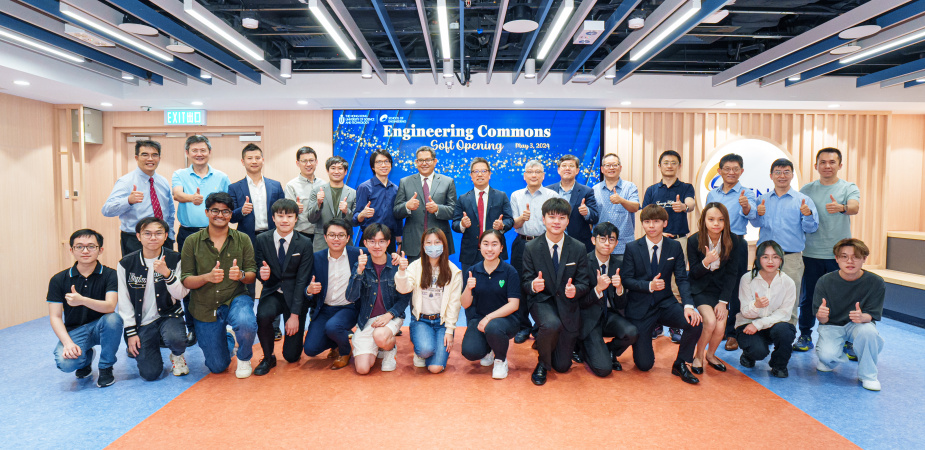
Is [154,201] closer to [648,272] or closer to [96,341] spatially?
[96,341]

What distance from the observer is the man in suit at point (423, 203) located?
443cm

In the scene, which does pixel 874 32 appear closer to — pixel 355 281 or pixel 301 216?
pixel 355 281

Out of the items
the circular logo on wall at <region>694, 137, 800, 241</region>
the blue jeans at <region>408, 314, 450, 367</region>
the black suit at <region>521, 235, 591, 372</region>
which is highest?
the circular logo on wall at <region>694, 137, 800, 241</region>

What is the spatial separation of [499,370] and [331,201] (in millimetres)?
2346

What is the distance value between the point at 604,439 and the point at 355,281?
7.09 ft

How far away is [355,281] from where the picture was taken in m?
3.73

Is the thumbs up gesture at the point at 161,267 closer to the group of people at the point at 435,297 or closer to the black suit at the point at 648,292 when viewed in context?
the group of people at the point at 435,297

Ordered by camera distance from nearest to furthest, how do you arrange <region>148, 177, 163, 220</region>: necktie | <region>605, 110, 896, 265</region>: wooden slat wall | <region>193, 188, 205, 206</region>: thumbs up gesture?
<region>193, 188, 205, 206</region>: thumbs up gesture → <region>148, 177, 163, 220</region>: necktie → <region>605, 110, 896, 265</region>: wooden slat wall

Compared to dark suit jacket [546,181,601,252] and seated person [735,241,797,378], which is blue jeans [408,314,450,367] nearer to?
dark suit jacket [546,181,601,252]

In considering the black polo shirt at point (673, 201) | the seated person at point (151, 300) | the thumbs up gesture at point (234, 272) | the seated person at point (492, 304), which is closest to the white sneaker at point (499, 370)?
the seated person at point (492, 304)

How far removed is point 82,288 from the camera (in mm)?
3469

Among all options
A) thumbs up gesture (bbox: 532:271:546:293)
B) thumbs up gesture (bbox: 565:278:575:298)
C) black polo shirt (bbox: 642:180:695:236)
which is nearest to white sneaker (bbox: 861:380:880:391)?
black polo shirt (bbox: 642:180:695:236)

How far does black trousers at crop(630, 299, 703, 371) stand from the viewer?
3572 mm

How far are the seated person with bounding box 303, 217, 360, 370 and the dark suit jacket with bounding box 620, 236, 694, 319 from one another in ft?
7.42
